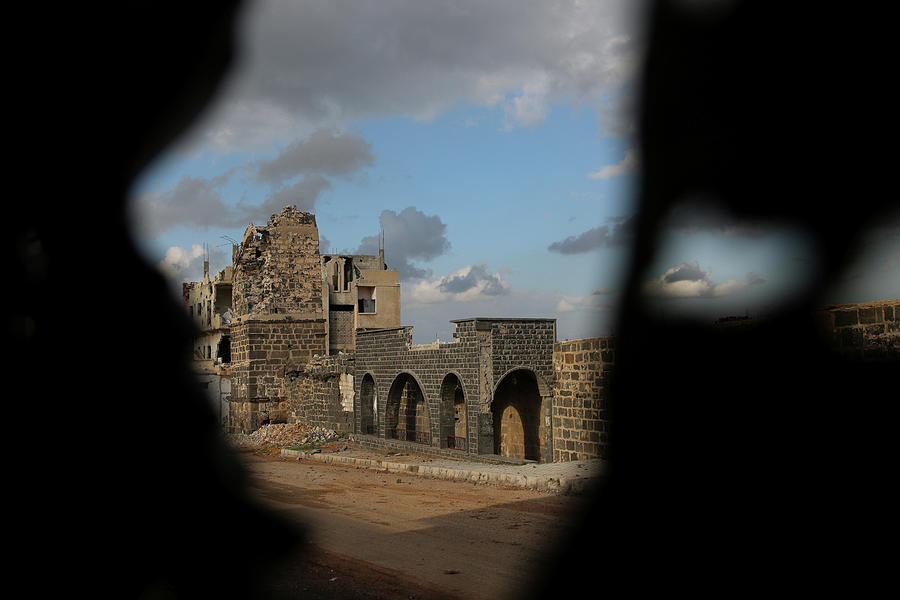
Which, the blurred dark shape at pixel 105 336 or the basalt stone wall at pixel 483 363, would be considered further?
the basalt stone wall at pixel 483 363

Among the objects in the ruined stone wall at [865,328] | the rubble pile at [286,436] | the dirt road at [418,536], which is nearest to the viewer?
the dirt road at [418,536]

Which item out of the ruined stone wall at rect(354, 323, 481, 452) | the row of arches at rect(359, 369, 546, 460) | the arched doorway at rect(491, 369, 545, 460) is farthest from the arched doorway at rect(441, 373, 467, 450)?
the arched doorway at rect(491, 369, 545, 460)

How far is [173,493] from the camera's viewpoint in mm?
1242

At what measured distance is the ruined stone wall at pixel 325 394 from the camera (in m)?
24.6

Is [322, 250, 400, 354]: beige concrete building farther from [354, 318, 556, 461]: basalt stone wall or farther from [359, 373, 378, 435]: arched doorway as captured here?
[354, 318, 556, 461]: basalt stone wall

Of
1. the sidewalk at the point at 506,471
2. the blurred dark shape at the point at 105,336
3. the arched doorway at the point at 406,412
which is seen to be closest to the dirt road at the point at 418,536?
the sidewalk at the point at 506,471

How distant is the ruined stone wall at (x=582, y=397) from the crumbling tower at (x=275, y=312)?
1391cm

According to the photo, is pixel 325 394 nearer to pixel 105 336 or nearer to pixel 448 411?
pixel 448 411

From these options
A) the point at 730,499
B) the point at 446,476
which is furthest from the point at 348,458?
the point at 730,499

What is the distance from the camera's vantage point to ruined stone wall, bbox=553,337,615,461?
1156cm

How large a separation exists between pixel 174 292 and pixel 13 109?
386mm

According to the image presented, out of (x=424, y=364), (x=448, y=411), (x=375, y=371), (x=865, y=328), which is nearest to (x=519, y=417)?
(x=448, y=411)

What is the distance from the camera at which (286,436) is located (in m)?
23.7

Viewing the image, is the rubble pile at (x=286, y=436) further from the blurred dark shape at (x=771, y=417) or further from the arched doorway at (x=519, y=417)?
the blurred dark shape at (x=771, y=417)
